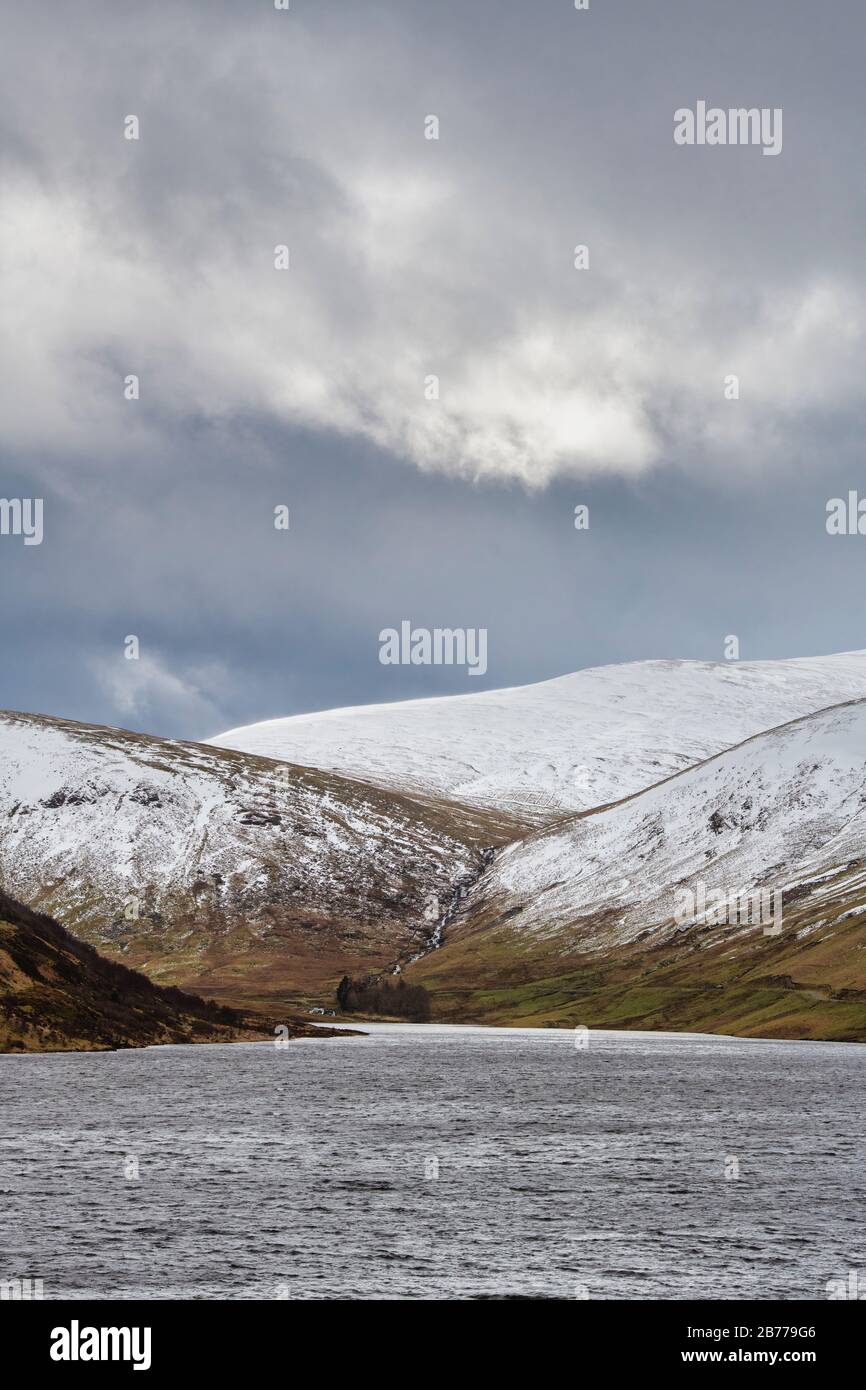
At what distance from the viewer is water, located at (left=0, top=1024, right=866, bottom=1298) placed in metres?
45.9

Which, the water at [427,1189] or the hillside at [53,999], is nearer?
the water at [427,1189]

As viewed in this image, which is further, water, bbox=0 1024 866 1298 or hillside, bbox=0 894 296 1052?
hillside, bbox=0 894 296 1052

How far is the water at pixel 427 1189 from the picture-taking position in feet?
151

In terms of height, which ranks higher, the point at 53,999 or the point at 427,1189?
the point at 53,999

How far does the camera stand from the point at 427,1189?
216 feet

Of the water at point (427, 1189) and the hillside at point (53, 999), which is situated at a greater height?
the hillside at point (53, 999)

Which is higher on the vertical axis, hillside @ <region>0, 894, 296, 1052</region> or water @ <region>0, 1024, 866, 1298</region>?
hillside @ <region>0, 894, 296, 1052</region>
